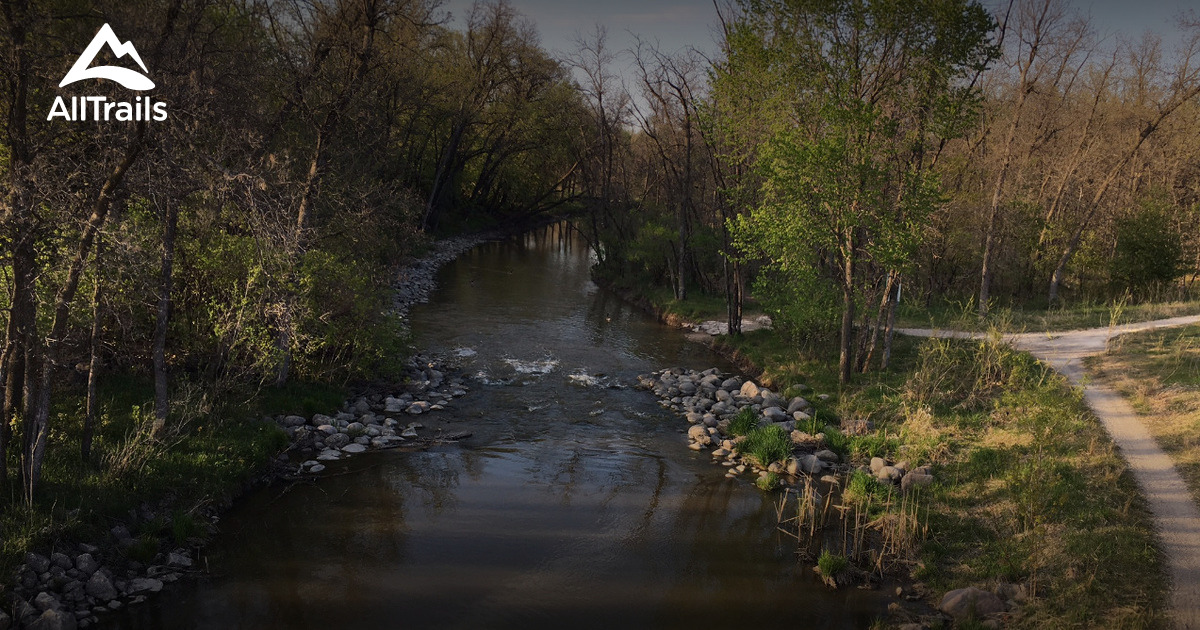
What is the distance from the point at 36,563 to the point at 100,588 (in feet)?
2.24

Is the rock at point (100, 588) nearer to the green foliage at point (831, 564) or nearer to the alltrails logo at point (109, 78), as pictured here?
the alltrails logo at point (109, 78)

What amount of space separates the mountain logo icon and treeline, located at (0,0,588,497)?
0.11 metres

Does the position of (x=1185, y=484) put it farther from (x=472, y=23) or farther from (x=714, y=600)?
(x=472, y=23)

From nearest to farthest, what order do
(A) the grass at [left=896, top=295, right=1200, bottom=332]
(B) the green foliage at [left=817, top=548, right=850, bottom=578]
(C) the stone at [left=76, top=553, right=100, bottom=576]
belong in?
(C) the stone at [left=76, top=553, right=100, bottom=576] < (B) the green foliage at [left=817, top=548, right=850, bottom=578] < (A) the grass at [left=896, top=295, right=1200, bottom=332]

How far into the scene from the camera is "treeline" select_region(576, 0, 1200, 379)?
47.9 ft

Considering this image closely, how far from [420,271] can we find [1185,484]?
91.6ft

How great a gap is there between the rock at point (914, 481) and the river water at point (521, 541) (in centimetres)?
221

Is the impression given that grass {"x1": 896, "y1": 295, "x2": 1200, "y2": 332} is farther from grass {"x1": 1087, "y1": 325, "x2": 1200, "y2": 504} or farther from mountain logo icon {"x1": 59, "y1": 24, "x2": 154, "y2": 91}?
mountain logo icon {"x1": 59, "y1": 24, "x2": 154, "y2": 91}

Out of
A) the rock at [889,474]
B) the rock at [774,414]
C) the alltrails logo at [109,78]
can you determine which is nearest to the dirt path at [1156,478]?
the rock at [889,474]

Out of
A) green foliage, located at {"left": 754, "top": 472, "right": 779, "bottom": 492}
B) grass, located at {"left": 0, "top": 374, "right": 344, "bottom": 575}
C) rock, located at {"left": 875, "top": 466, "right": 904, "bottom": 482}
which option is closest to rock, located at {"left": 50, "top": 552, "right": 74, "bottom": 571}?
grass, located at {"left": 0, "top": 374, "right": 344, "bottom": 575}

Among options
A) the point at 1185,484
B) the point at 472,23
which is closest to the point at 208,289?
the point at 1185,484

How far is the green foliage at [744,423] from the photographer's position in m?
14.0

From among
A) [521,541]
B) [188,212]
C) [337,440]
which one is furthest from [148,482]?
[521,541]

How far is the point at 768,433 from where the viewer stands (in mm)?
13320
